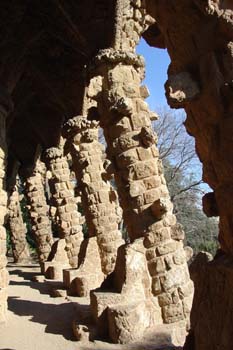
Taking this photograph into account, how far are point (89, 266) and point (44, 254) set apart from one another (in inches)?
212

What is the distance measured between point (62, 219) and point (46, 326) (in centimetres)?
520

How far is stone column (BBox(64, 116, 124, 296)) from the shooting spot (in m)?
7.90

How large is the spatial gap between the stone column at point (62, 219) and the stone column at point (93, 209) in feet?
6.82

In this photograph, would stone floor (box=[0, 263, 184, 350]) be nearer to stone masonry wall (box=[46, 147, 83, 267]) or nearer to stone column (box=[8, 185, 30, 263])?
stone masonry wall (box=[46, 147, 83, 267])

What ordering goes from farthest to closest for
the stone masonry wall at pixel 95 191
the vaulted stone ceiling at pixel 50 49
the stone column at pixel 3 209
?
→ 1. the stone masonry wall at pixel 95 191
2. the vaulted stone ceiling at pixel 50 49
3. the stone column at pixel 3 209

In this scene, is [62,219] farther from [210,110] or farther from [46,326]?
[210,110]

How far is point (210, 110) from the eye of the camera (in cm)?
242

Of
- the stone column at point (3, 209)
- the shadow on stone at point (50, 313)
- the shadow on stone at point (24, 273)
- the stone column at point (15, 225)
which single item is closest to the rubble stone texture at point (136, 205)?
the shadow on stone at point (50, 313)

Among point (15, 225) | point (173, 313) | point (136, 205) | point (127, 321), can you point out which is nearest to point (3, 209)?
point (136, 205)

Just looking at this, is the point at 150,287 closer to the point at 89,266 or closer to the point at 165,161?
the point at 89,266

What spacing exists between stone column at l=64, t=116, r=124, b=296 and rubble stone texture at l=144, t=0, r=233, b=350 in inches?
209

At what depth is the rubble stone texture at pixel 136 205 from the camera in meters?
5.09

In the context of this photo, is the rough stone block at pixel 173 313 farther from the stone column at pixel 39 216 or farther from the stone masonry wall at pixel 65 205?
the stone column at pixel 39 216

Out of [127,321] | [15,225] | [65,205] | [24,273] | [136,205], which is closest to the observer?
[127,321]
